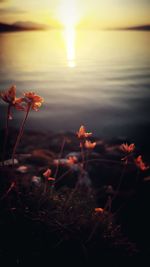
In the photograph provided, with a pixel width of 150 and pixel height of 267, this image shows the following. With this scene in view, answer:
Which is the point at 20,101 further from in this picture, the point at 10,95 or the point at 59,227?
the point at 59,227

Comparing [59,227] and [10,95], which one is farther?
[59,227]

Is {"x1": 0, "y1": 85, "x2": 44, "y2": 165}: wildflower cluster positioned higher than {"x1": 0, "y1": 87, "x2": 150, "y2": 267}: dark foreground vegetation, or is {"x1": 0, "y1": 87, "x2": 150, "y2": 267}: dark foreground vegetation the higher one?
{"x1": 0, "y1": 85, "x2": 44, "y2": 165}: wildflower cluster

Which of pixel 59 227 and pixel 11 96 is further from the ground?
pixel 11 96

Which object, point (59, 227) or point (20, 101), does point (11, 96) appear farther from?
point (59, 227)

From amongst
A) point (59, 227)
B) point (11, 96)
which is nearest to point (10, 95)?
point (11, 96)

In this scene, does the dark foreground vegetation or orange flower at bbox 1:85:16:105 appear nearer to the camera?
orange flower at bbox 1:85:16:105

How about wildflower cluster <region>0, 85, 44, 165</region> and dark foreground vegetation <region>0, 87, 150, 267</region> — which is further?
dark foreground vegetation <region>0, 87, 150, 267</region>

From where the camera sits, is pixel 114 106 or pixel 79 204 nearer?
pixel 79 204

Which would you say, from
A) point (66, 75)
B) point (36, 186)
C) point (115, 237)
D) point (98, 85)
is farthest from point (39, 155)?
point (66, 75)

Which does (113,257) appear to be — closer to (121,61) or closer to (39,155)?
(39,155)

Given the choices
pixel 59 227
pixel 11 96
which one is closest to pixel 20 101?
pixel 11 96

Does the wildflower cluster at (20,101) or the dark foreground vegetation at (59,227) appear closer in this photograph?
the wildflower cluster at (20,101)
